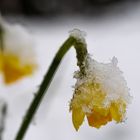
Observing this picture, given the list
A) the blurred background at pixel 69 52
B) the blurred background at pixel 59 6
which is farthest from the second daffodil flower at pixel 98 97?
the blurred background at pixel 59 6

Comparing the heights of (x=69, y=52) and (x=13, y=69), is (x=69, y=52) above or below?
above

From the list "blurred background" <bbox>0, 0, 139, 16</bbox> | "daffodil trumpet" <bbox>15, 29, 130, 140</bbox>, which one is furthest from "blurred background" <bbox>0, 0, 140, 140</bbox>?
"daffodil trumpet" <bbox>15, 29, 130, 140</bbox>

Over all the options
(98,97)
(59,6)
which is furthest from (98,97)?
(59,6)

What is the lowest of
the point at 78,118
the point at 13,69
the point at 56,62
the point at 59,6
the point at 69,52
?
the point at 78,118

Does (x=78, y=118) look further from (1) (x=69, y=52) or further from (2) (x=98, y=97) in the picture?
(1) (x=69, y=52)

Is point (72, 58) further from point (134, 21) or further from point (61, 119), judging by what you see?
point (134, 21)

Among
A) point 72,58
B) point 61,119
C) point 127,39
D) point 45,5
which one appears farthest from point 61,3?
point 61,119

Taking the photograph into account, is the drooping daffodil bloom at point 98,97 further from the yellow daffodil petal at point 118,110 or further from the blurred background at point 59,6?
the blurred background at point 59,6
